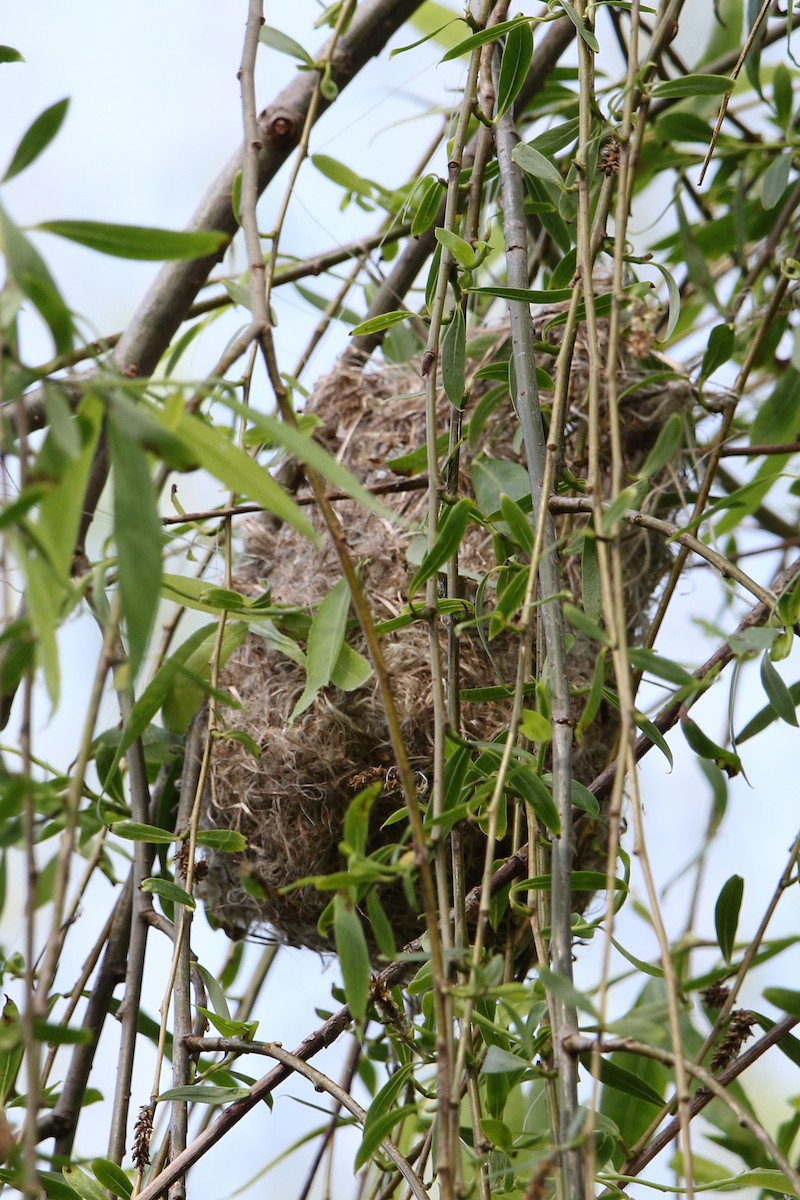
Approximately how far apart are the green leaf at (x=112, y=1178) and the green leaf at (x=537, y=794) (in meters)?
0.40

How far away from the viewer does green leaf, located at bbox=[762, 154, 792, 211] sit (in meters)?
1.18

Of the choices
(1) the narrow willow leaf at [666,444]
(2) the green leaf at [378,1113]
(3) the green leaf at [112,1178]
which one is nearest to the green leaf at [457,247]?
(1) the narrow willow leaf at [666,444]

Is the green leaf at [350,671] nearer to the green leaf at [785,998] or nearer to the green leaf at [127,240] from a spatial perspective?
the green leaf at [785,998]

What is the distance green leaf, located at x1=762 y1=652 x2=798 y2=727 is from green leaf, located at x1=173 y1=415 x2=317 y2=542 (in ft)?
1.25

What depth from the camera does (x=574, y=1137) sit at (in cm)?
52

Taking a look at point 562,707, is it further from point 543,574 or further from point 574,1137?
point 574,1137

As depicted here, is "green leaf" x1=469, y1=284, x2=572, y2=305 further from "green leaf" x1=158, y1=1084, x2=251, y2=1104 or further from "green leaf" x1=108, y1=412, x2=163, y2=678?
"green leaf" x1=158, y1=1084, x2=251, y2=1104

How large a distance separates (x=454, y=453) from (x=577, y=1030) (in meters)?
0.41

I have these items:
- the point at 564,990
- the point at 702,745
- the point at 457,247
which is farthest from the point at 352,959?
the point at 457,247

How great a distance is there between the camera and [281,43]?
39.8 inches

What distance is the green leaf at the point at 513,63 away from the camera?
84 cm

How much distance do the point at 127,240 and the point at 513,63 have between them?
46 cm

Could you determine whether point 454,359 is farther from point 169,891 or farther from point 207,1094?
point 207,1094

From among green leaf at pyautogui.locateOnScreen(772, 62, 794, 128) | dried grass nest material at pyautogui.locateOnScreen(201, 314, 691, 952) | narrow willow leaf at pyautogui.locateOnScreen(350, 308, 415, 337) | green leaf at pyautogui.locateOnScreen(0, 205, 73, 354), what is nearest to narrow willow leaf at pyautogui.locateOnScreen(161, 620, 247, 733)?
dried grass nest material at pyautogui.locateOnScreen(201, 314, 691, 952)
